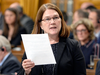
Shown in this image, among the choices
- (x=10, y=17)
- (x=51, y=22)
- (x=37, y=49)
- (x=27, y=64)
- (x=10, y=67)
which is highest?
(x=51, y=22)

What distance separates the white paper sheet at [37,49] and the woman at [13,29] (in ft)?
10.6

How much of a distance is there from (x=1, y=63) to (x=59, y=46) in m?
1.32

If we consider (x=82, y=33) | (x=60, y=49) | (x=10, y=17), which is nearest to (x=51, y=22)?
(x=60, y=49)

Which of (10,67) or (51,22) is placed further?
(10,67)

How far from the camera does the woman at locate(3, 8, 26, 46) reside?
16.6ft

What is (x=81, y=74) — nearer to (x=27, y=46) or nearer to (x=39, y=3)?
(x=27, y=46)

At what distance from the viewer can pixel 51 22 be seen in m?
2.04

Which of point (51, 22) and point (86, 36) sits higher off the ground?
point (51, 22)

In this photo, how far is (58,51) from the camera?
2059 millimetres

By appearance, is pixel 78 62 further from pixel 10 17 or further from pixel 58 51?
pixel 10 17

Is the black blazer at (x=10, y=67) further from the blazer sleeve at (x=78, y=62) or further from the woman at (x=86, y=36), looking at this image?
the woman at (x=86, y=36)

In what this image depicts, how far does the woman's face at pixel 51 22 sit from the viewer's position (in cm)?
205

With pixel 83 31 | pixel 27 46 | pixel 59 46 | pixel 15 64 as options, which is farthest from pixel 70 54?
pixel 83 31

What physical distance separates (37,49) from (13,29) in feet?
11.1
